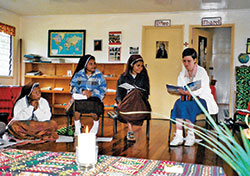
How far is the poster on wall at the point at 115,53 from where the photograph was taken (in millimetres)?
7778

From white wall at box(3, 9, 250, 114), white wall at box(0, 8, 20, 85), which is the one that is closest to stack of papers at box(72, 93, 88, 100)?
white wall at box(3, 9, 250, 114)

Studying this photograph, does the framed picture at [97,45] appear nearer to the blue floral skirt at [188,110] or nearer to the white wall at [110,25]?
the white wall at [110,25]

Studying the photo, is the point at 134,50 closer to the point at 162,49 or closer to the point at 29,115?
the point at 162,49

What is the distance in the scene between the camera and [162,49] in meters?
7.75

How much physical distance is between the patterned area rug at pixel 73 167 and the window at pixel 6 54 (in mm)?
6920

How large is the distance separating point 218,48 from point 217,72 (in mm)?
753

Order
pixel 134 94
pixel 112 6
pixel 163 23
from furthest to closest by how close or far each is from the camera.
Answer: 1. pixel 163 23
2. pixel 112 6
3. pixel 134 94

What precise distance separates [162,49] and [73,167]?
680 centimetres

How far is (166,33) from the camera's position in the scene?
25.3 feet

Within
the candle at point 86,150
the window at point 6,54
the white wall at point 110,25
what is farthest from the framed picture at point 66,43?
the candle at point 86,150

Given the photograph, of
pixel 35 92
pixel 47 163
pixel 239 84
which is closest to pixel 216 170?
pixel 47 163

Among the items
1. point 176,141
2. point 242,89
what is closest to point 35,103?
point 176,141

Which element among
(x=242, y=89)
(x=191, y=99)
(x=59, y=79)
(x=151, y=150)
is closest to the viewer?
(x=151, y=150)

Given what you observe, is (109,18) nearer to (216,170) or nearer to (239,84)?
(239,84)
